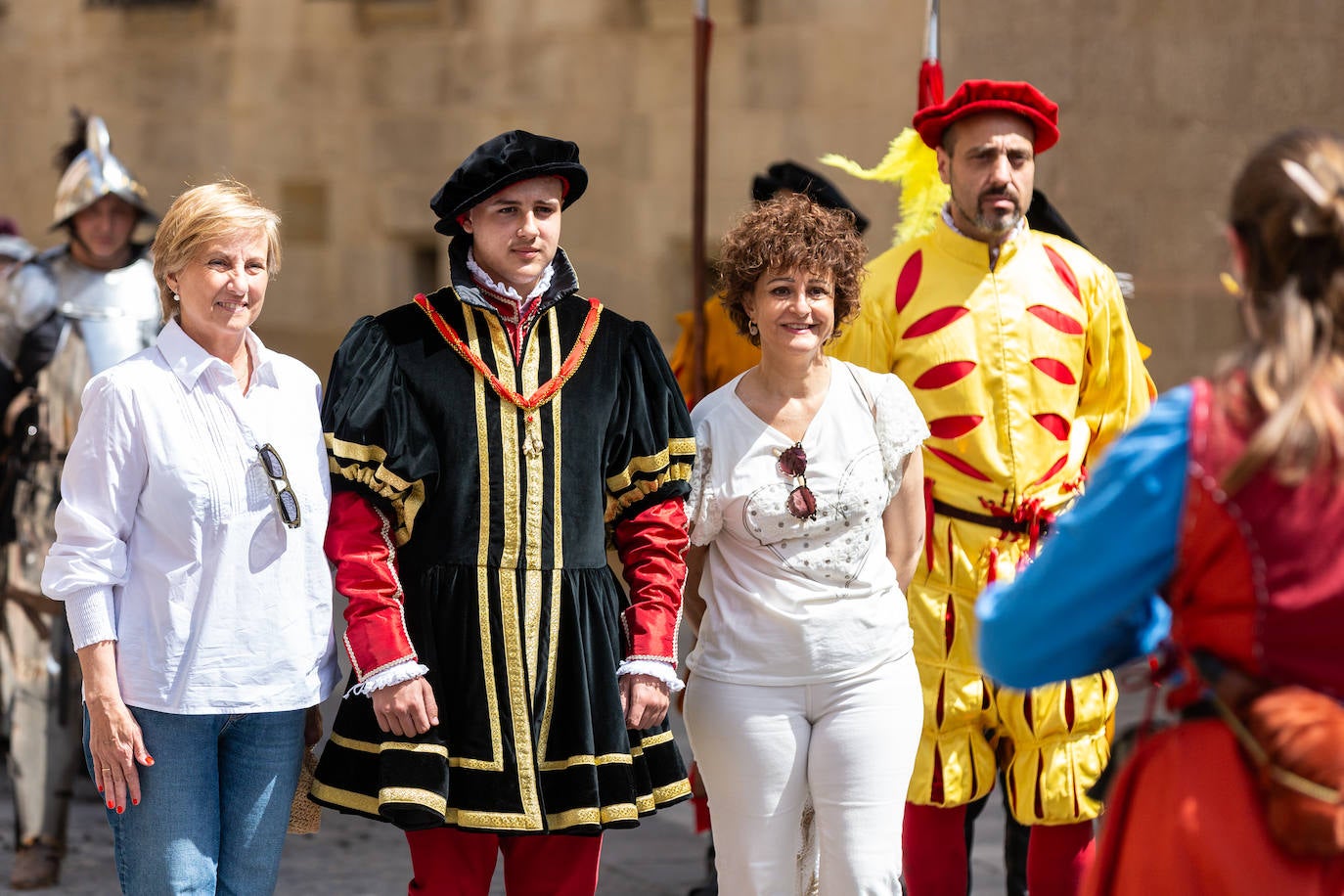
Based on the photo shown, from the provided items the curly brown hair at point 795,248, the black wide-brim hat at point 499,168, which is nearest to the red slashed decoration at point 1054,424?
the curly brown hair at point 795,248

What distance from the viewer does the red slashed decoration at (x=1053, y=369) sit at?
4281mm

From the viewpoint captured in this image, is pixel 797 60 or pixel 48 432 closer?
pixel 48 432

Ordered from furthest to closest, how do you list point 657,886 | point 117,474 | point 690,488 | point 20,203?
point 20,203 < point 657,886 < point 690,488 < point 117,474

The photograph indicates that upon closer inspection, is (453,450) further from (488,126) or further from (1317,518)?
(488,126)

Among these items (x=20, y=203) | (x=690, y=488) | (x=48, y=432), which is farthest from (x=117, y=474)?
(x=20, y=203)

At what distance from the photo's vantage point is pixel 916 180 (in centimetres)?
481

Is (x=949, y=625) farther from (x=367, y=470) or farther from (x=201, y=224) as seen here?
(x=201, y=224)

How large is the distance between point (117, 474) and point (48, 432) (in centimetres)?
237

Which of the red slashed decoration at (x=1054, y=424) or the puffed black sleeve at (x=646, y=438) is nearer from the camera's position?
the puffed black sleeve at (x=646, y=438)

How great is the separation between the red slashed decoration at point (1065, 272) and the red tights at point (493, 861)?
174 cm

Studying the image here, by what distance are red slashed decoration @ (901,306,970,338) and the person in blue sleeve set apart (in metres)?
1.94

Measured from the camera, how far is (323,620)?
3.47 meters

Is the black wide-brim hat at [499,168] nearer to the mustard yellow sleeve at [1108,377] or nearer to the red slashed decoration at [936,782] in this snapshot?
the mustard yellow sleeve at [1108,377]

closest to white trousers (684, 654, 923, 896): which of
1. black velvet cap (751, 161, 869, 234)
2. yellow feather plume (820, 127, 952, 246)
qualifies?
yellow feather plume (820, 127, 952, 246)
